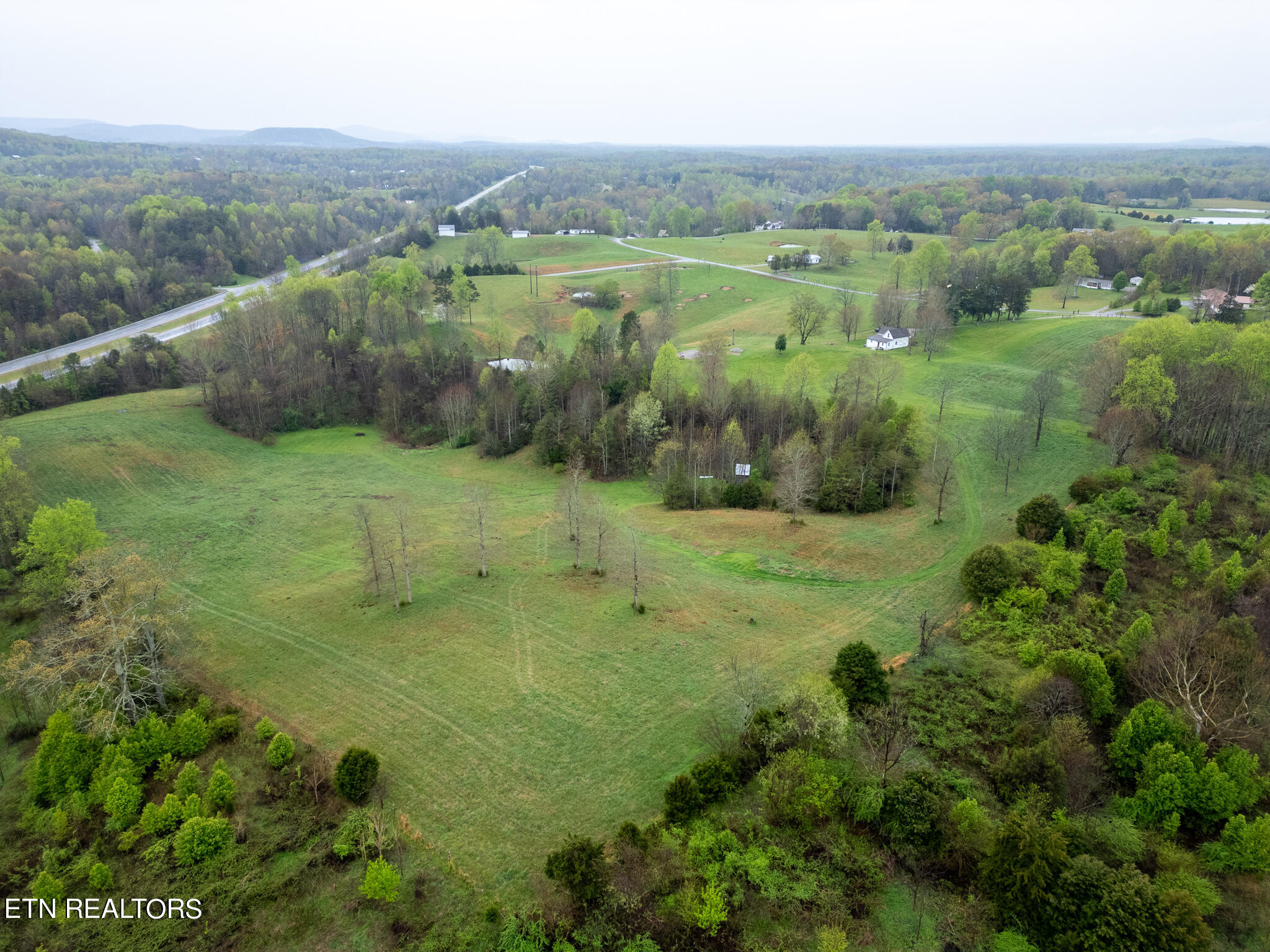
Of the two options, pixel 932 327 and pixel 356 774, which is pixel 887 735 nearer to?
pixel 356 774

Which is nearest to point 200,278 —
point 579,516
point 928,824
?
point 579,516

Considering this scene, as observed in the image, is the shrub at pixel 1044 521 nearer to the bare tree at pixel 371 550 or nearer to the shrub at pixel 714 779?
the shrub at pixel 714 779

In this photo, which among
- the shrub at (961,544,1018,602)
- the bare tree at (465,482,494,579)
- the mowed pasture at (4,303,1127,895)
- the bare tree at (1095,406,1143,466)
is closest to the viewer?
the mowed pasture at (4,303,1127,895)

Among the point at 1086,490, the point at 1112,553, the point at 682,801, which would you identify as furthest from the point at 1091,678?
the point at 1086,490

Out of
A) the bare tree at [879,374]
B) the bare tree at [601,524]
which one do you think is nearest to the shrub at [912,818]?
the bare tree at [601,524]

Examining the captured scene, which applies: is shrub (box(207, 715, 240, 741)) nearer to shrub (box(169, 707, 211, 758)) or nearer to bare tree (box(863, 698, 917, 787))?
shrub (box(169, 707, 211, 758))

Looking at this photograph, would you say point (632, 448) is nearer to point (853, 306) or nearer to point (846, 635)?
point (846, 635)

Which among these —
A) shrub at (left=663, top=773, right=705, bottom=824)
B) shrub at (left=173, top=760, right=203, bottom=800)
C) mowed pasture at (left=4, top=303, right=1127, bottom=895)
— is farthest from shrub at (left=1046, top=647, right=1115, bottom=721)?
shrub at (left=173, top=760, right=203, bottom=800)
